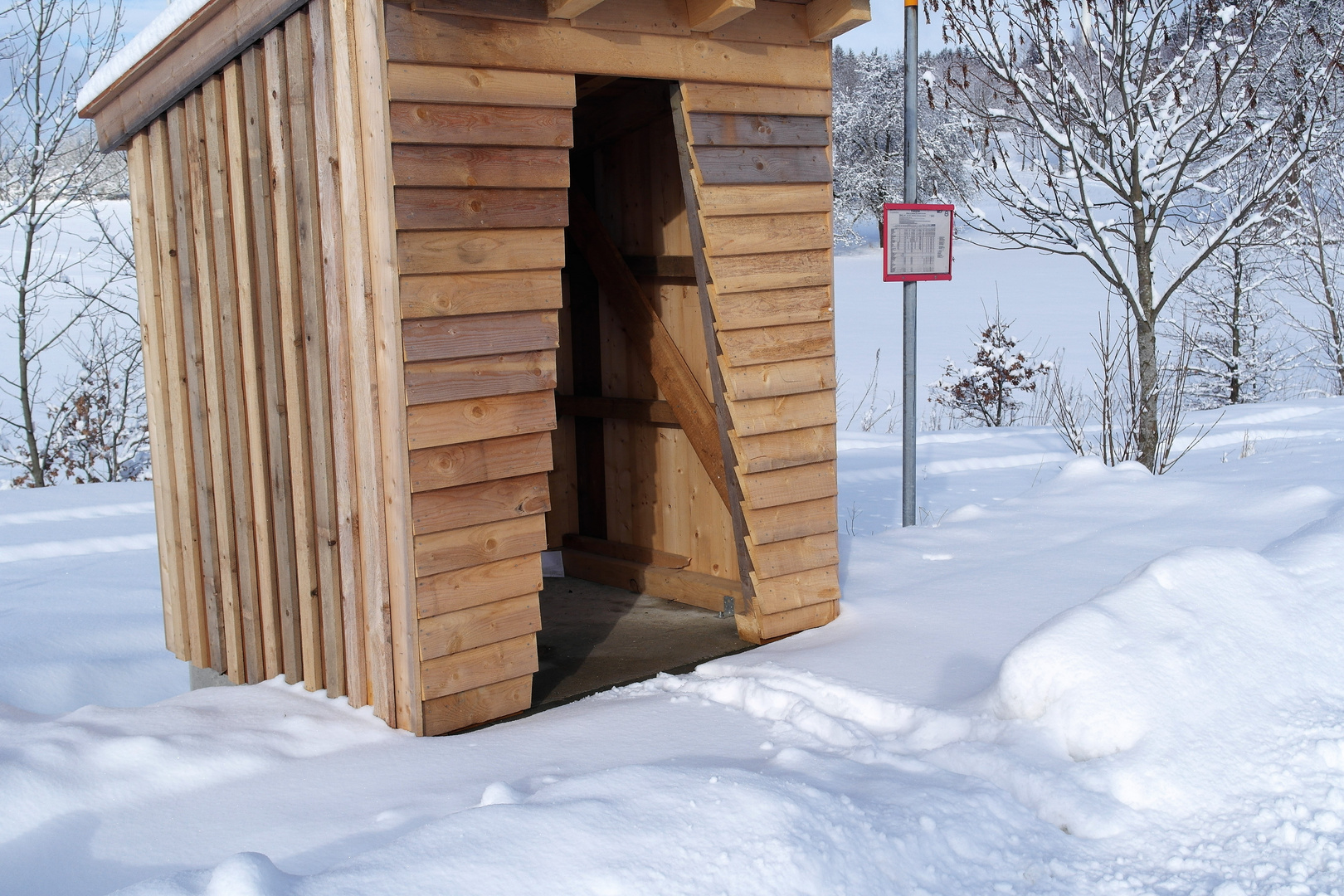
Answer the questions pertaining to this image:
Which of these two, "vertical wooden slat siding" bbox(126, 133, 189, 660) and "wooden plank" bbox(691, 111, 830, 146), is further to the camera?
"vertical wooden slat siding" bbox(126, 133, 189, 660)

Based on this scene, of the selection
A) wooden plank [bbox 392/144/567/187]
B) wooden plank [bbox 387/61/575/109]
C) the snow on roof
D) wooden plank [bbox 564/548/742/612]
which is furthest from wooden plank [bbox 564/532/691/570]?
the snow on roof

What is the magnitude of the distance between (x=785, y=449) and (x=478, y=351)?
1.47m

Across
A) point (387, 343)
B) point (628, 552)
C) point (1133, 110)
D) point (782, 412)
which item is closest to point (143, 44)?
point (387, 343)

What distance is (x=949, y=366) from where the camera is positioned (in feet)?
45.2

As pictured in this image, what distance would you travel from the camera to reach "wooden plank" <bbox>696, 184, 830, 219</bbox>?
156 inches

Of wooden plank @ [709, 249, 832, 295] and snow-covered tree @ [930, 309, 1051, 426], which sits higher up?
wooden plank @ [709, 249, 832, 295]

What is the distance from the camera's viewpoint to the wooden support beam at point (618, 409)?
5.17m

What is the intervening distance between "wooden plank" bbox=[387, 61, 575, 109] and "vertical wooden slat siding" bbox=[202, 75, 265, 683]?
123 centimetres

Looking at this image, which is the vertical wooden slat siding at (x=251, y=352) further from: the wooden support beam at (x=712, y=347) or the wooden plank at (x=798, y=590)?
the wooden plank at (x=798, y=590)

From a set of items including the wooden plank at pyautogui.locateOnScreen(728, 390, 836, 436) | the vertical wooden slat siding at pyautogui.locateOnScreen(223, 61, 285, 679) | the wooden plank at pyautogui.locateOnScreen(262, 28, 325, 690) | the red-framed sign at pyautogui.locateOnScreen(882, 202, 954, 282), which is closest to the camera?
the wooden plank at pyautogui.locateOnScreen(262, 28, 325, 690)

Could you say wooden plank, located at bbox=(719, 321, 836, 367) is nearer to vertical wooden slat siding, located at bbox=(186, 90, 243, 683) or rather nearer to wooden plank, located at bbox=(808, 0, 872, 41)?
wooden plank, located at bbox=(808, 0, 872, 41)

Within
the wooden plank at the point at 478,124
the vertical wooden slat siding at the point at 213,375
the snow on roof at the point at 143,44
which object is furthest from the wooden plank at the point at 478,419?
the snow on roof at the point at 143,44

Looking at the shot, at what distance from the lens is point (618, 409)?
545 cm

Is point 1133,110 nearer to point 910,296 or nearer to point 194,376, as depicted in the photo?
point 910,296
